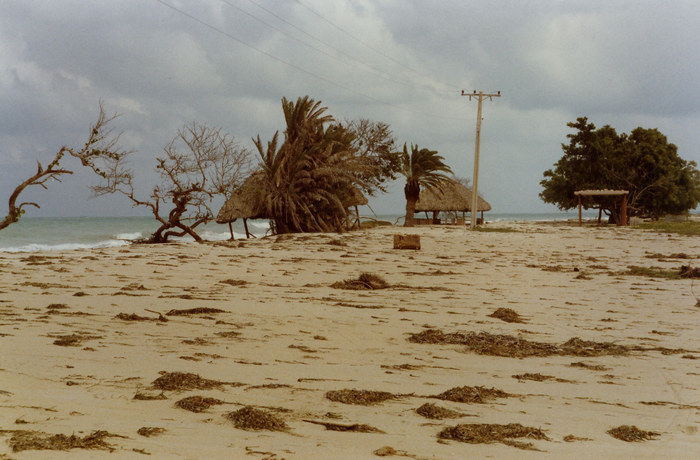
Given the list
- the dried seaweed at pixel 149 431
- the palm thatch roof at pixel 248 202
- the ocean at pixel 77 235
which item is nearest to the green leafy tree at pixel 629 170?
the ocean at pixel 77 235

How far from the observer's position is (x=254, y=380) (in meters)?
3.94

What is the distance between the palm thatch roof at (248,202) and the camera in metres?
23.1

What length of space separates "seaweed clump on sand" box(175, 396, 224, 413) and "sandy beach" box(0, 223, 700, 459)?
0.01 meters

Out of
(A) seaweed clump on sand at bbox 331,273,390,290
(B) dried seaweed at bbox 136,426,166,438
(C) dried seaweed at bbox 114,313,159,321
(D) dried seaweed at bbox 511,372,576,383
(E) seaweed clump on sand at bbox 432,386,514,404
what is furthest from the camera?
(A) seaweed clump on sand at bbox 331,273,390,290

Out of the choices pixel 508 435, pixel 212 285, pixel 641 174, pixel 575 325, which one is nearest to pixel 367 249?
pixel 212 285

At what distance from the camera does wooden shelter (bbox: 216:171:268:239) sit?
23141 mm

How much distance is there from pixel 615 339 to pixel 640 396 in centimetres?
174

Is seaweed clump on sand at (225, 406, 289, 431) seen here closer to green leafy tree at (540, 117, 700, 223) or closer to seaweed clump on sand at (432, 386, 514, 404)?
seaweed clump on sand at (432, 386, 514, 404)

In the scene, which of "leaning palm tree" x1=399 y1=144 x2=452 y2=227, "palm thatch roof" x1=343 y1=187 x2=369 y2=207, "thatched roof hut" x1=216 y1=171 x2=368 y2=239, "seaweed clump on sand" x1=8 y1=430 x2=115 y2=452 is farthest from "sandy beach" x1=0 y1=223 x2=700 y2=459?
"leaning palm tree" x1=399 y1=144 x2=452 y2=227

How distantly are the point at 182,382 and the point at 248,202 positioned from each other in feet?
67.1

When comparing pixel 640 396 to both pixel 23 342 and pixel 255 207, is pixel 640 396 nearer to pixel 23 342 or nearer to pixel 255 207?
pixel 23 342

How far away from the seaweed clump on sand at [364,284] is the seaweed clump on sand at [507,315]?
2206 millimetres

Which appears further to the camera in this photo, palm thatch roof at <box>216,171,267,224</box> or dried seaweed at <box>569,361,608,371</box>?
palm thatch roof at <box>216,171,267,224</box>

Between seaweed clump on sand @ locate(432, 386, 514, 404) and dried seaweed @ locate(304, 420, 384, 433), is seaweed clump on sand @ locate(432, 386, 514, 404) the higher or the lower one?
the higher one
